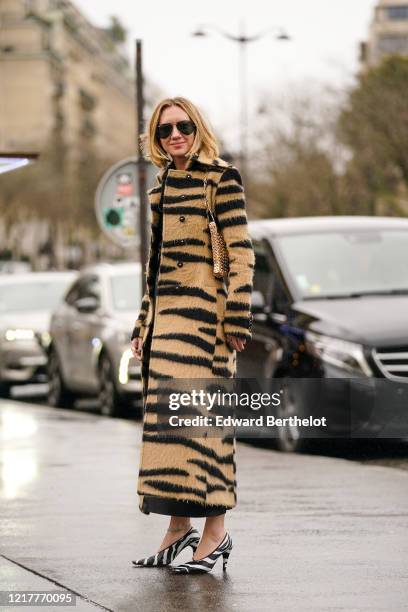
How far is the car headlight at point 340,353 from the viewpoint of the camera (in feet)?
39.8

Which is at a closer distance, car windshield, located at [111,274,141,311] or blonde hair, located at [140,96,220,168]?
blonde hair, located at [140,96,220,168]

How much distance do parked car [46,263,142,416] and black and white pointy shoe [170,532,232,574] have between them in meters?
10.1

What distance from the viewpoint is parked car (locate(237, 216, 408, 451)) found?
12.2m

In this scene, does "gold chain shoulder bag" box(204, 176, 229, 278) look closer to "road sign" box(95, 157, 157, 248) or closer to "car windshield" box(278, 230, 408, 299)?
"car windshield" box(278, 230, 408, 299)

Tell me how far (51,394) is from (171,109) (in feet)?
43.6

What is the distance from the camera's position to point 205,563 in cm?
700

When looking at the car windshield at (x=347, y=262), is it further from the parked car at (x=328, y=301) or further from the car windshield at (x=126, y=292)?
the car windshield at (x=126, y=292)

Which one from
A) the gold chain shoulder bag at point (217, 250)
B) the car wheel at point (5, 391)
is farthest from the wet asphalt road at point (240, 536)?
the car wheel at point (5, 391)

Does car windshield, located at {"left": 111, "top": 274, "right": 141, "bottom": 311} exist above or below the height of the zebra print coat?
below

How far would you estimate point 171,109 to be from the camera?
282 inches

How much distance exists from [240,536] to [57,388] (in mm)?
12132

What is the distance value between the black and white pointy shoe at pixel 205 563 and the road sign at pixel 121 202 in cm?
1185

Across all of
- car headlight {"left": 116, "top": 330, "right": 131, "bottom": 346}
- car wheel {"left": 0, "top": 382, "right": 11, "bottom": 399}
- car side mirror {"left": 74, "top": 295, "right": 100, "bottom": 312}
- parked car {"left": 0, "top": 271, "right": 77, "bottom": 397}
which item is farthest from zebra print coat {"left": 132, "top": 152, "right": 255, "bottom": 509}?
car wheel {"left": 0, "top": 382, "right": 11, "bottom": 399}

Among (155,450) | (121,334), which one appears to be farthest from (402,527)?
(121,334)
